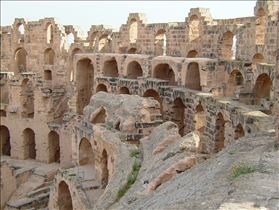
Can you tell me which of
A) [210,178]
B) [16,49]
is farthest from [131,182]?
[16,49]

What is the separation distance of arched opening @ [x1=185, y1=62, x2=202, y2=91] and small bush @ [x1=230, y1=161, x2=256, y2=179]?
15.2 m

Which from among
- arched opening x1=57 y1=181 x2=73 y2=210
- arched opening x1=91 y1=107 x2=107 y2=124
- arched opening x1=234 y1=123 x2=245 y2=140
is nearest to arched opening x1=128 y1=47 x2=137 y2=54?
arched opening x1=91 y1=107 x2=107 y2=124

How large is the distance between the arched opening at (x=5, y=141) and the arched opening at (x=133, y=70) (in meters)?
10.1

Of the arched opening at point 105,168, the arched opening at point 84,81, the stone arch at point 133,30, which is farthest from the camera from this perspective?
the stone arch at point 133,30

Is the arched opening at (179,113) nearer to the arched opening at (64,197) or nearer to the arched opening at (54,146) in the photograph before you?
the arched opening at (64,197)

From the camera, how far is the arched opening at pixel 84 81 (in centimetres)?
2791

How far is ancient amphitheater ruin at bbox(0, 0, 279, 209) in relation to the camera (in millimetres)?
11914

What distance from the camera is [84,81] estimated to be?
28.8 m

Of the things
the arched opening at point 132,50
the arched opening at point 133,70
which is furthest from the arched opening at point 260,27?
the arched opening at point 132,50

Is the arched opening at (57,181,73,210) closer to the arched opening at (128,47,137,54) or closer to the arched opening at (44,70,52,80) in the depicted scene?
the arched opening at (128,47,137,54)

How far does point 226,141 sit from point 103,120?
7.00 metres

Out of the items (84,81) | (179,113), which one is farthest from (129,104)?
(84,81)

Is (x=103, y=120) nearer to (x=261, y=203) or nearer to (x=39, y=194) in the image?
(x=39, y=194)

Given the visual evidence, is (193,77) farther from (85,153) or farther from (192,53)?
(85,153)
